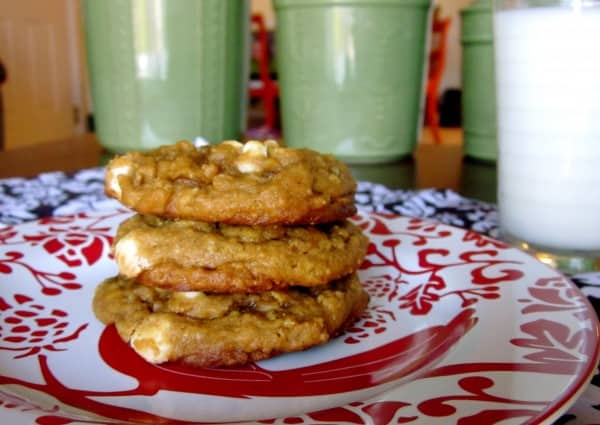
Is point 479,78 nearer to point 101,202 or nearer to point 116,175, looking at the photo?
point 101,202

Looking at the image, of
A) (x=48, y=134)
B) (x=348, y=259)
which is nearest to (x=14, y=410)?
(x=348, y=259)

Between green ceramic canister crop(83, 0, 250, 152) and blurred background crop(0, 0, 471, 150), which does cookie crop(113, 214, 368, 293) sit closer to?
green ceramic canister crop(83, 0, 250, 152)

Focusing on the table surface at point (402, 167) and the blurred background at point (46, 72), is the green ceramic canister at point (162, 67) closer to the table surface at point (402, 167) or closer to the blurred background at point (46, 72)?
the table surface at point (402, 167)

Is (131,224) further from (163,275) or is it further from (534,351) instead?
(534,351)

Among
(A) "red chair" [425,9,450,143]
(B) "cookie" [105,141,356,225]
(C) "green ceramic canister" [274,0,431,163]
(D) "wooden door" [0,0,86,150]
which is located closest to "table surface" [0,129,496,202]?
(C) "green ceramic canister" [274,0,431,163]

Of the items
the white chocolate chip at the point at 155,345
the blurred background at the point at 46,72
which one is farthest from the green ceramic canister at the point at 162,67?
the blurred background at the point at 46,72

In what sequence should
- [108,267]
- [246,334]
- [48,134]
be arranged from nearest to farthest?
[246,334]
[108,267]
[48,134]
